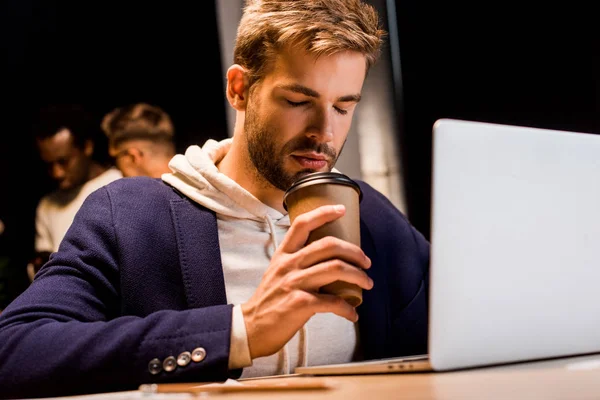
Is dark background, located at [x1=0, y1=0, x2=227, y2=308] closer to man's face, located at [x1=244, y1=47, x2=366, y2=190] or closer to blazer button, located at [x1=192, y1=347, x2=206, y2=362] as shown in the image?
man's face, located at [x1=244, y1=47, x2=366, y2=190]

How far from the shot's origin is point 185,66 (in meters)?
4.25

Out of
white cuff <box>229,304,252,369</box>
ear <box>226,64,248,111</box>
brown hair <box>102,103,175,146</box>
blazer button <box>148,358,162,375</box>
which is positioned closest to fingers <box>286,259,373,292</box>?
white cuff <box>229,304,252,369</box>

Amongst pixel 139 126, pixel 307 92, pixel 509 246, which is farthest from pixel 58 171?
pixel 509 246

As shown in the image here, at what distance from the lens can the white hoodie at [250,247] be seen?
52.5 inches

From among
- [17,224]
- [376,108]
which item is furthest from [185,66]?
[376,108]

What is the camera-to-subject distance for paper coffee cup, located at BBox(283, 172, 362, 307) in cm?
92

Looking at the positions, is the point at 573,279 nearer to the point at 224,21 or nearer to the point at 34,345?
the point at 34,345

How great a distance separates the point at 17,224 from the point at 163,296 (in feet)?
11.4

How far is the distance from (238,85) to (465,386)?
1.01 meters

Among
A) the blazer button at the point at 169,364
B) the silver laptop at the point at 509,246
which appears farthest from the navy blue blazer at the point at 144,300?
the silver laptop at the point at 509,246

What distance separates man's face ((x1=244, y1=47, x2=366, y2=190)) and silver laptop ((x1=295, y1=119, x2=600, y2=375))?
532mm

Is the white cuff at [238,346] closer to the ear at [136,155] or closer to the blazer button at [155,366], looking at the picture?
the blazer button at [155,366]

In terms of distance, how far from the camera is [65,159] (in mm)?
3832

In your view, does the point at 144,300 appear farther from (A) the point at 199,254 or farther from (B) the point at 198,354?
(B) the point at 198,354
